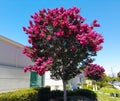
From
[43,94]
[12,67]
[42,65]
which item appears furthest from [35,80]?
[42,65]

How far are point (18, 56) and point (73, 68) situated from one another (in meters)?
4.79

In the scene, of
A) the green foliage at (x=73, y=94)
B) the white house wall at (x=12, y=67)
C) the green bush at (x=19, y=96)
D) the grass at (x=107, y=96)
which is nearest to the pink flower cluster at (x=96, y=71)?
the grass at (x=107, y=96)

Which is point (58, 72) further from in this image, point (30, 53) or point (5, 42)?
point (5, 42)

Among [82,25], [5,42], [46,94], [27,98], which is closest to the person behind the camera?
→ [27,98]

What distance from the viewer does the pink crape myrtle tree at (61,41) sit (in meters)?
9.75

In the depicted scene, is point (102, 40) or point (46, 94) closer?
Answer: point (102, 40)

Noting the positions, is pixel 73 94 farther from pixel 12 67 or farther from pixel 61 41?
pixel 61 41

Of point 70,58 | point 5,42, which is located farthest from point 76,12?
point 5,42

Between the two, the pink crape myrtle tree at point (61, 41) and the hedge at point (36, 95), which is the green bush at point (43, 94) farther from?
the pink crape myrtle tree at point (61, 41)

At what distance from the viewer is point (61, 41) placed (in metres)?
10.2

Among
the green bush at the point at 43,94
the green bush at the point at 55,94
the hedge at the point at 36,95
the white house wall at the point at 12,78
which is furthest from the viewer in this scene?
the green bush at the point at 55,94

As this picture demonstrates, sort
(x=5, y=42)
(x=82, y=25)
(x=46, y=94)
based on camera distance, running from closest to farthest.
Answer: (x=82, y=25)
(x=5, y=42)
(x=46, y=94)

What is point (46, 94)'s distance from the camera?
41.4ft

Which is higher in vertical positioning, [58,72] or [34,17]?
[34,17]
